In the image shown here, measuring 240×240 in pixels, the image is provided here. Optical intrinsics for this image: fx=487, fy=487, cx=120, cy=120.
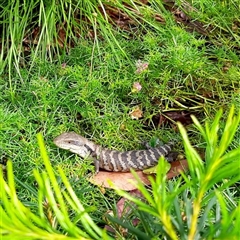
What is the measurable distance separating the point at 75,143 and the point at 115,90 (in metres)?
0.54

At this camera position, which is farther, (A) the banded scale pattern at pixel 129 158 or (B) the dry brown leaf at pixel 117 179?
(A) the banded scale pattern at pixel 129 158


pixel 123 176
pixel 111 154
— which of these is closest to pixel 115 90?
pixel 111 154

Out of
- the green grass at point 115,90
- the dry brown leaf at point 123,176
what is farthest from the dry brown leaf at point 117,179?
the green grass at point 115,90

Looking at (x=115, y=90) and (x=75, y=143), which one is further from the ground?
(x=115, y=90)

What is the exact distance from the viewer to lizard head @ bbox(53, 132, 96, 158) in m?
2.85

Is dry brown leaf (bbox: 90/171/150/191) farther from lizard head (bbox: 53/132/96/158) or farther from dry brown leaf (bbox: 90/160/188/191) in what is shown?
lizard head (bbox: 53/132/96/158)

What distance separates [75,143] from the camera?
9.50ft

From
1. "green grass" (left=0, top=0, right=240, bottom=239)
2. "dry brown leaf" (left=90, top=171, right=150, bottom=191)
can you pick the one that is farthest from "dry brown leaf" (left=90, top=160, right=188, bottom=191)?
"green grass" (left=0, top=0, right=240, bottom=239)

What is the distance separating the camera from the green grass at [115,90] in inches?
118

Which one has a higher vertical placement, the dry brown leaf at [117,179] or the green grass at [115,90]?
the green grass at [115,90]

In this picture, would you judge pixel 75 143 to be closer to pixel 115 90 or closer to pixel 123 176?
pixel 123 176

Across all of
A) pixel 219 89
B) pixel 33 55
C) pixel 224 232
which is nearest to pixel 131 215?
pixel 224 232

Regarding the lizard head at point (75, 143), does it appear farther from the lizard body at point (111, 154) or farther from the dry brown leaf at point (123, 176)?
the dry brown leaf at point (123, 176)

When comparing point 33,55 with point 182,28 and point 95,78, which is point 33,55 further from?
point 182,28
